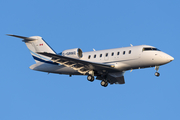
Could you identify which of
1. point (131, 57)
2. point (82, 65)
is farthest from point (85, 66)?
point (131, 57)

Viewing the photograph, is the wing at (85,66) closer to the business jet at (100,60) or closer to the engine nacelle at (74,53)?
the business jet at (100,60)

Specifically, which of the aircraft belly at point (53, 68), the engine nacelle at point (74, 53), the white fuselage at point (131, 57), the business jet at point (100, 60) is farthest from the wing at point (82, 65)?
the aircraft belly at point (53, 68)

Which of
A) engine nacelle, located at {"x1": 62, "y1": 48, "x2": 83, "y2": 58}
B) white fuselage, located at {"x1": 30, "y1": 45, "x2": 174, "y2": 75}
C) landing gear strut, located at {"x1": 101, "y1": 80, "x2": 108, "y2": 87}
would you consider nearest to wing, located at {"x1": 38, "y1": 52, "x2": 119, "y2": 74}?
white fuselage, located at {"x1": 30, "y1": 45, "x2": 174, "y2": 75}

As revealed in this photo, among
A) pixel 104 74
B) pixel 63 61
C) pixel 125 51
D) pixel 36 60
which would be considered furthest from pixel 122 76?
pixel 36 60

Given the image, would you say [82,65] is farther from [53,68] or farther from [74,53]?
[53,68]

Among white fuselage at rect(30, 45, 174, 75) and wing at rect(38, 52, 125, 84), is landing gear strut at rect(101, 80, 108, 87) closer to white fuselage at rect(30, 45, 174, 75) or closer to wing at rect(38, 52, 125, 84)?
wing at rect(38, 52, 125, 84)

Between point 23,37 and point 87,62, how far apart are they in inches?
294

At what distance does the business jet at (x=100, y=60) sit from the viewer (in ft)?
85.0

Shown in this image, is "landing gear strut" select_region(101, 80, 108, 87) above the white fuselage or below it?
below

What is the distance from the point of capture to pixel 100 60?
27.7m

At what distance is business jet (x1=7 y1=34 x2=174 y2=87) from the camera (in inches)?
1021

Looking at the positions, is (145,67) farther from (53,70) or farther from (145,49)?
(53,70)

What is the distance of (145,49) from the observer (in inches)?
1030

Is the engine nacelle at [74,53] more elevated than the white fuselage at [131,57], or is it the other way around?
the engine nacelle at [74,53]
